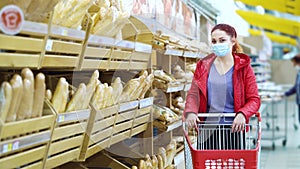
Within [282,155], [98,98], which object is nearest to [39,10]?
[98,98]

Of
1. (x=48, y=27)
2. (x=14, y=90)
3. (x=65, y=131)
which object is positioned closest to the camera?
(x=14, y=90)

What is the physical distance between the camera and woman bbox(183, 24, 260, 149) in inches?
131

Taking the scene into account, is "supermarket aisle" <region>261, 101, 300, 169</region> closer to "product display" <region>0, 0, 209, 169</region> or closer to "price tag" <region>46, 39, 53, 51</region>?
"product display" <region>0, 0, 209, 169</region>

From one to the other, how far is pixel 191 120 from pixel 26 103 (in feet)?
4.59

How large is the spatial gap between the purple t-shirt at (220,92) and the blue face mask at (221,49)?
0.12 m

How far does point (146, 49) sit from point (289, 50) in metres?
25.3

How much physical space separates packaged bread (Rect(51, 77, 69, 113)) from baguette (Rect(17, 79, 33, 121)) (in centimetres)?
26

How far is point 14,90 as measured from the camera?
6.27 feet

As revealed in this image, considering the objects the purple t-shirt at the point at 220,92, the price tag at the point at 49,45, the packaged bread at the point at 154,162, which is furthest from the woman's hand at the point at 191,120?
the price tag at the point at 49,45

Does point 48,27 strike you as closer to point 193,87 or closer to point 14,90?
point 14,90

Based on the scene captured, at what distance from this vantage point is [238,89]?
3.35m

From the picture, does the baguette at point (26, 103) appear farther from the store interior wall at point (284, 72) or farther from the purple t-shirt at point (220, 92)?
the store interior wall at point (284, 72)

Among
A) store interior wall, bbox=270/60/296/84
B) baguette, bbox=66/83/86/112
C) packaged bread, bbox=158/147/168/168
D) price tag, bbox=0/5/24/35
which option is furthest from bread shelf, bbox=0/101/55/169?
store interior wall, bbox=270/60/296/84

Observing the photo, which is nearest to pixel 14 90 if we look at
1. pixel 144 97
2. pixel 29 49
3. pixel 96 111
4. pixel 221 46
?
pixel 29 49
